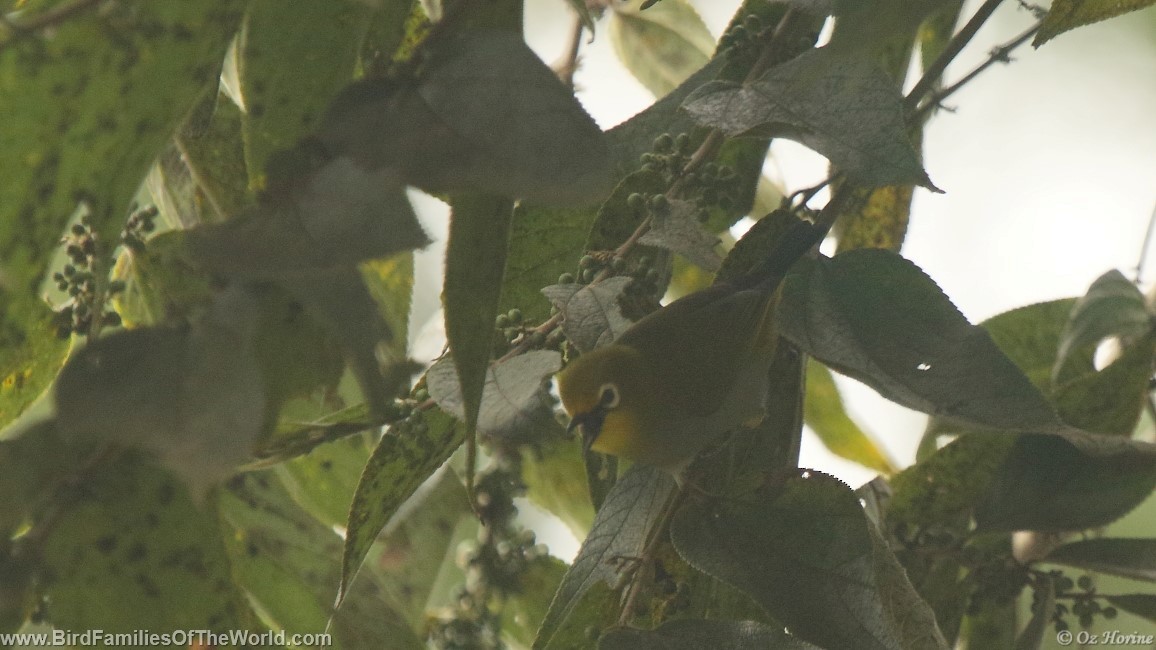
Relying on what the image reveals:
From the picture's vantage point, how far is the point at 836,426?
166 cm

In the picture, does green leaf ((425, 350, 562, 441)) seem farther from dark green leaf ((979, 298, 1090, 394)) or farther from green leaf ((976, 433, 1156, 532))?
dark green leaf ((979, 298, 1090, 394))

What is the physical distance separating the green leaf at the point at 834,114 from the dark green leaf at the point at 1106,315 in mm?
590

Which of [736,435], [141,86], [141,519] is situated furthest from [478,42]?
[736,435]

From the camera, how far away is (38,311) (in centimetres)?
107

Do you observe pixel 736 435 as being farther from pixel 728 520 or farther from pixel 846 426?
pixel 846 426

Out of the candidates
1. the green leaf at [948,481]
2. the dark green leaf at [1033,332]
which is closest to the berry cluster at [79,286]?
the green leaf at [948,481]

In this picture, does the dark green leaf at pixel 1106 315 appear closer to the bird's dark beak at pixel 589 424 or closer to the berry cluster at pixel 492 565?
the bird's dark beak at pixel 589 424

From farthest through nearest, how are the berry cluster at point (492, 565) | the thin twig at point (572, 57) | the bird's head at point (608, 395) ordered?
the thin twig at point (572, 57), the berry cluster at point (492, 565), the bird's head at point (608, 395)

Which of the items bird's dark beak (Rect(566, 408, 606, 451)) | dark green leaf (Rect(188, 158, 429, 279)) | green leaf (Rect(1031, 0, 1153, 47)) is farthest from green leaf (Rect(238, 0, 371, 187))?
green leaf (Rect(1031, 0, 1153, 47))

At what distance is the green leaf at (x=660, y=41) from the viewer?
182cm

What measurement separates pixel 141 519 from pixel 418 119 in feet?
1.28

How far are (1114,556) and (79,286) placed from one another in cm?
121

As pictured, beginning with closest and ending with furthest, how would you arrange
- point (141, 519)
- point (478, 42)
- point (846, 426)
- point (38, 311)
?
point (478, 42), point (141, 519), point (38, 311), point (846, 426)

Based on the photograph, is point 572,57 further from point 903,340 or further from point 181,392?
point 181,392
